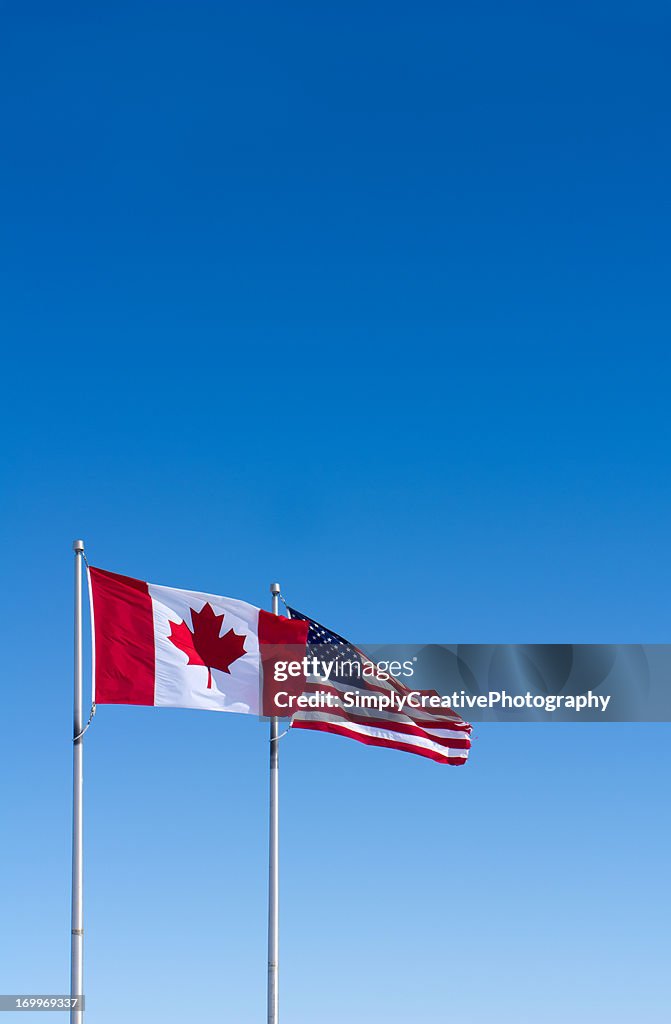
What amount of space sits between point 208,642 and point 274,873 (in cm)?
607

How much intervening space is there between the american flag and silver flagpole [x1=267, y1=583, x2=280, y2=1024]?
57cm

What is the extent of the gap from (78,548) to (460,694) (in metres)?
12.5

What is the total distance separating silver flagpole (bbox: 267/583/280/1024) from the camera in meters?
35.1

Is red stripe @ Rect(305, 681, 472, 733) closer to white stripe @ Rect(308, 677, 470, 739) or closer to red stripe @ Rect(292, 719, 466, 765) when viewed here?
white stripe @ Rect(308, 677, 470, 739)

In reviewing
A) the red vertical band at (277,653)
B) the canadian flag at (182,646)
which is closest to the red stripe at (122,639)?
the canadian flag at (182,646)

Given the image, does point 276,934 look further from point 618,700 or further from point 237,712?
point 618,700

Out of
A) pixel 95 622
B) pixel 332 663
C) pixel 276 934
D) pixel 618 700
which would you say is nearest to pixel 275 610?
pixel 332 663

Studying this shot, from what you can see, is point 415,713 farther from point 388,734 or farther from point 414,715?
point 388,734

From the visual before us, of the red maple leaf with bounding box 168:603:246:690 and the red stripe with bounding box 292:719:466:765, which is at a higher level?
the red maple leaf with bounding box 168:603:246:690

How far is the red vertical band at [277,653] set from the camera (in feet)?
116

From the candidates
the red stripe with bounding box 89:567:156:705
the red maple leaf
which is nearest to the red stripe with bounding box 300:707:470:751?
the red maple leaf

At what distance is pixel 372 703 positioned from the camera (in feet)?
120

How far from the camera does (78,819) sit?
31.0 m

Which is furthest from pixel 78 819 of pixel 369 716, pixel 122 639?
pixel 369 716
